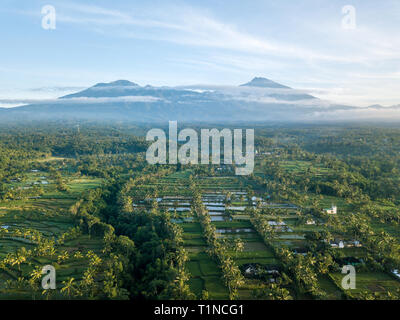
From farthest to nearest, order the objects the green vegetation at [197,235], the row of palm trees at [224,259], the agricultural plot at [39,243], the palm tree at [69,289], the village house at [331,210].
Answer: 1. the village house at [331,210]
2. the agricultural plot at [39,243]
3. the green vegetation at [197,235]
4. the row of palm trees at [224,259]
5. the palm tree at [69,289]

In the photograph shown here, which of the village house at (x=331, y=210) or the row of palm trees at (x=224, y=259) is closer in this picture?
the row of palm trees at (x=224, y=259)

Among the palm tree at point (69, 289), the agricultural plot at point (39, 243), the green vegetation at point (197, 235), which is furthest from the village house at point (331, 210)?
the palm tree at point (69, 289)

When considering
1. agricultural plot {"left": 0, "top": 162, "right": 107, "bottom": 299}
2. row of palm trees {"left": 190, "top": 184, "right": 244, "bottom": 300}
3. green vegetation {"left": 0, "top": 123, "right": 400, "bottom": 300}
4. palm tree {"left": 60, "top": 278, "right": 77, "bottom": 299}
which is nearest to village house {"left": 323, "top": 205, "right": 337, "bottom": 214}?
green vegetation {"left": 0, "top": 123, "right": 400, "bottom": 300}

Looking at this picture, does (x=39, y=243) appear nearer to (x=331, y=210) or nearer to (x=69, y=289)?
(x=69, y=289)

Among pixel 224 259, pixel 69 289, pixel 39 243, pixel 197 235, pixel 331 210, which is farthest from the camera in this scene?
pixel 331 210

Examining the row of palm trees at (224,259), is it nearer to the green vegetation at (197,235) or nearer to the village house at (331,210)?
the green vegetation at (197,235)

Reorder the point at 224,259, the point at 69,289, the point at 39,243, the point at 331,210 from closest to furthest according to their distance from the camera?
1. the point at 69,289
2. the point at 224,259
3. the point at 39,243
4. the point at 331,210

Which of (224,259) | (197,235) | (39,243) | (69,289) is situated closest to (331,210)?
(197,235)

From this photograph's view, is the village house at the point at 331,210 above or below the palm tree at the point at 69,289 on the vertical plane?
above

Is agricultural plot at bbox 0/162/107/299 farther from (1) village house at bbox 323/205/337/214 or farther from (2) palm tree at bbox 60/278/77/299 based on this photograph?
(1) village house at bbox 323/205/337/214
